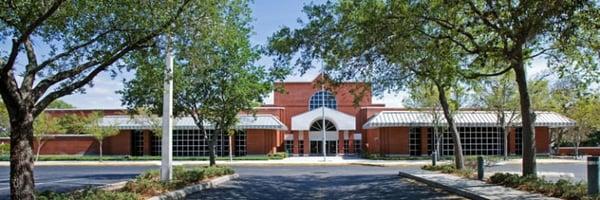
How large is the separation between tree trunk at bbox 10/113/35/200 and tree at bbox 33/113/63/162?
134ft

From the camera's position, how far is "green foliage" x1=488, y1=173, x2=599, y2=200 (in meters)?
14.1

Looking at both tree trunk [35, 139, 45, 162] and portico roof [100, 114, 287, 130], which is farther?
portico roof [100, 114, 287, 130]

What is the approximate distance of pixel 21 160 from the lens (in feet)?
36.5

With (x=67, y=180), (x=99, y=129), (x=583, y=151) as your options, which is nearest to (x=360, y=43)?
(x=67, y=180)

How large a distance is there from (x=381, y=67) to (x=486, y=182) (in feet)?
17.1

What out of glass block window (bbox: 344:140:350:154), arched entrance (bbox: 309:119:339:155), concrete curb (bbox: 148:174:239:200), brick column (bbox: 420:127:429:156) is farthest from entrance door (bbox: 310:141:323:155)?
concrete curb (bbox: 148:174:239:200)

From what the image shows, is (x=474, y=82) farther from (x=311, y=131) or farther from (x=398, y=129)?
(x=311, y=131)

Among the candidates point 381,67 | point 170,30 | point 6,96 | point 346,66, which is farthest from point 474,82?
point 6,96

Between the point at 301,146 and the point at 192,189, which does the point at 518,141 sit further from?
the point at 192,189

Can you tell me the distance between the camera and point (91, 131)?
49.9 m

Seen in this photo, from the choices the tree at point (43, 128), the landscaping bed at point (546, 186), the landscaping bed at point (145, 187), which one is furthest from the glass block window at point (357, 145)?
the landscaping bed at point (546, 186)

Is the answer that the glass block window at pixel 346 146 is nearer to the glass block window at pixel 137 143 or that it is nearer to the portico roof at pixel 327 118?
the portico roof at pixel 327 118

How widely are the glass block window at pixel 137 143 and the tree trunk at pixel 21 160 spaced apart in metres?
49.1

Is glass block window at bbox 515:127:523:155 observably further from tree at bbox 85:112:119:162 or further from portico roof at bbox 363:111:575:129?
tree at bbox 85:112:119:162
